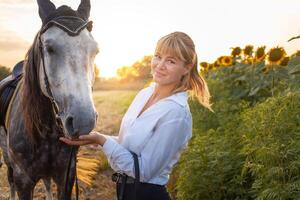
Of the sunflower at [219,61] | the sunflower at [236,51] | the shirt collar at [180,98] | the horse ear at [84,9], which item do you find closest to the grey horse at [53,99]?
the horse ear at [84,9]

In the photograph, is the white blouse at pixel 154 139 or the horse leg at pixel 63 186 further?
the horse leg at pixel 63 186

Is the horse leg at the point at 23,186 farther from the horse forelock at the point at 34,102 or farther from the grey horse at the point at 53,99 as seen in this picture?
the horse forelock at the point at 34,102

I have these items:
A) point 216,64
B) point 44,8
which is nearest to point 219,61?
point 216,64

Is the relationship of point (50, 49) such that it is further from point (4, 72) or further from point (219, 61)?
point (219, 61)

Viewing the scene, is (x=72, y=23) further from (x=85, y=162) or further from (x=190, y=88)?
(x=85, y=162)

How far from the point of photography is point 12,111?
4.30 meters

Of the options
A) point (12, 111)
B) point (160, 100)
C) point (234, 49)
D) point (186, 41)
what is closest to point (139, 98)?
point (160, 100)

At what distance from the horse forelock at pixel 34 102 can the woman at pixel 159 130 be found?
889mm

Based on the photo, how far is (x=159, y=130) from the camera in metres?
2.86

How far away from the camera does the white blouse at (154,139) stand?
286 centimetres

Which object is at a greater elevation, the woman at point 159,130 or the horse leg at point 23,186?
the woman at point 159,130

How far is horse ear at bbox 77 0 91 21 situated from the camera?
353 centimetres

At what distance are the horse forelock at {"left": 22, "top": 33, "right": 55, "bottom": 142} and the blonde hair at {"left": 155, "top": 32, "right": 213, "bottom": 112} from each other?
3.43ft

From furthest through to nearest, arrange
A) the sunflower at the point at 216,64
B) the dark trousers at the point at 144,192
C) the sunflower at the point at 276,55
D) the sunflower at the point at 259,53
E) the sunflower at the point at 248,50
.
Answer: the sunflower at the point at 216,64
the sunflower at the point at 248,50
the sunflower at the point at 259,53
the sunflower at the point at 276,55
the dark trousers at the point at 144,192
